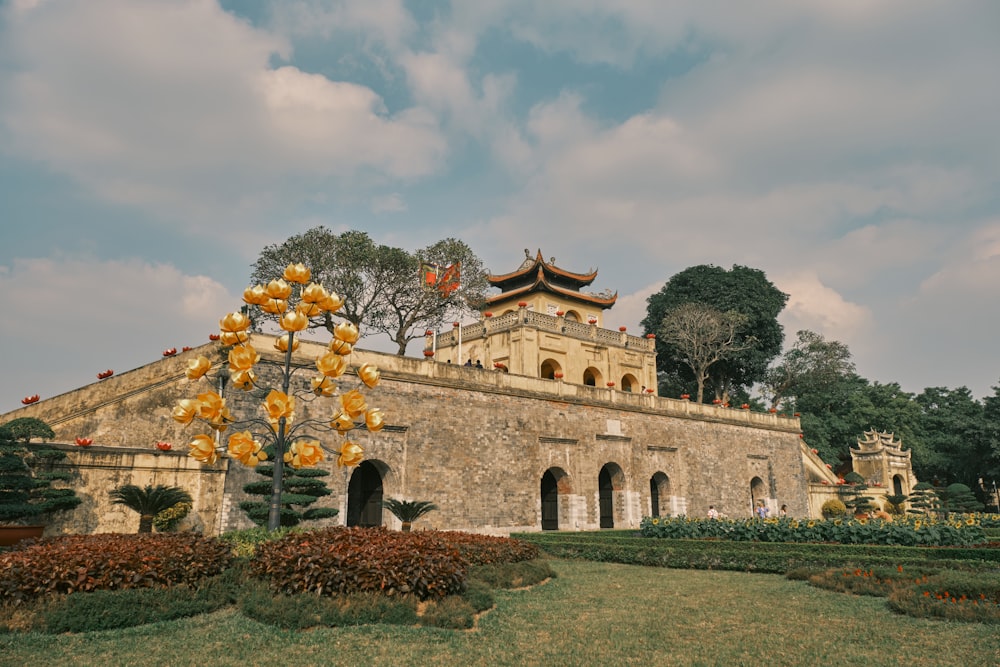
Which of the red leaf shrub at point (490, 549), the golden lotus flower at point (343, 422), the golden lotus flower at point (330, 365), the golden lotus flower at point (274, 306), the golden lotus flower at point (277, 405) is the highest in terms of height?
the golden lotus flower at point (274, 306)

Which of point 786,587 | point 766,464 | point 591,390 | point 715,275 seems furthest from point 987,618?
point 715,275

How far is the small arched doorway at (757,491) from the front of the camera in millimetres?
32500

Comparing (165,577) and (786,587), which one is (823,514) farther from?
(165,577)

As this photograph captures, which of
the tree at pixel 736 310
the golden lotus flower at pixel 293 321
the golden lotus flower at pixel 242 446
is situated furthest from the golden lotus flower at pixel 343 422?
the tree at pixel 736 310

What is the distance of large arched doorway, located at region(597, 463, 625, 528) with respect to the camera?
86.3 feet

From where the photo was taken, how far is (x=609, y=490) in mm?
26734

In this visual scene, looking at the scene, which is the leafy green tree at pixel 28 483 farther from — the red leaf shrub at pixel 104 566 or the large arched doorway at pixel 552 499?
the large arched doorway at pixel 552 499

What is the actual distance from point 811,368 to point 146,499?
138 ft

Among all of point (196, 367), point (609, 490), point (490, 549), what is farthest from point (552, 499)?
point (196, 367)

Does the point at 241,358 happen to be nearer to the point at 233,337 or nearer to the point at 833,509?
the point at 233,337

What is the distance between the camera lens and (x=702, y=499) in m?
29.1

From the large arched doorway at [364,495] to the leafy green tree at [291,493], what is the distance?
184 inches

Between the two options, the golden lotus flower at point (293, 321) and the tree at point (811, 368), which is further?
the tree at point (811, 368)

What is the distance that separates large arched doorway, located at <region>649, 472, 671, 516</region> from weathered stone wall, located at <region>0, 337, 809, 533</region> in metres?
0.18
